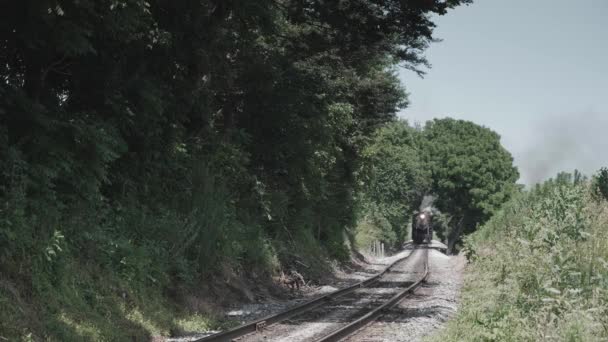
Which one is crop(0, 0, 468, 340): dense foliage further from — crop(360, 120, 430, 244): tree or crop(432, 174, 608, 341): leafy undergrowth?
crop(360, 120, 430, 244): tree

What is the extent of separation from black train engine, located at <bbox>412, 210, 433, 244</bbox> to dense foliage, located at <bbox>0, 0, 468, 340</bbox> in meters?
52.8

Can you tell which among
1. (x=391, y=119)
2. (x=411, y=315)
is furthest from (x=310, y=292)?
(x=391, y=119)

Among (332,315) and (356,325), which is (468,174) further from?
(356,325)

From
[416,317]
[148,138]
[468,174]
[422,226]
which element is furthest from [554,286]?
[468,174]

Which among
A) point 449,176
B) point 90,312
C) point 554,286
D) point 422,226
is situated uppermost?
point 449,176

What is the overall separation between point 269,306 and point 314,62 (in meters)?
9.38

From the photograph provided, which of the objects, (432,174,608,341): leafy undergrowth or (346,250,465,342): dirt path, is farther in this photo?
(346,250,465,342): dirt path

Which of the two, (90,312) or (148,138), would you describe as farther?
(148,138)

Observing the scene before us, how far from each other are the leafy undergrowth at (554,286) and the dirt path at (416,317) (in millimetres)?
678

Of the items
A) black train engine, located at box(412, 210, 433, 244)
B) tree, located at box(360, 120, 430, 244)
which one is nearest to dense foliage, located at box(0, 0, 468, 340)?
tree, located at box(360, 120, 430, 244)

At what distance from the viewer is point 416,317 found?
1370 cm

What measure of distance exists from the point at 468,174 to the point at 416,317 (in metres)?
67.9

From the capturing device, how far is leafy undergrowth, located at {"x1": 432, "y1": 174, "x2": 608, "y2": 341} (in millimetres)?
8375

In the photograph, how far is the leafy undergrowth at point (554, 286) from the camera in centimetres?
838
